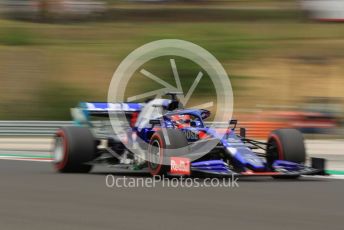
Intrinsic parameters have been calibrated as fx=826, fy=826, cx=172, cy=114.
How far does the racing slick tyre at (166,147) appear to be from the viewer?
10242mm

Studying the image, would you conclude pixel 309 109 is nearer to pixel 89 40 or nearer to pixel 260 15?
pixel 89 40

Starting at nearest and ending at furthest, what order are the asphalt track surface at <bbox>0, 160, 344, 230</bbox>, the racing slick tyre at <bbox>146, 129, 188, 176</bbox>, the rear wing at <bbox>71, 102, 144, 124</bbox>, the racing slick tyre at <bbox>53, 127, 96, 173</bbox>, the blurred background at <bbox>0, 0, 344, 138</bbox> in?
the asphalt track surface at <bbox>0, 160, 344, 230</bbox>
the racing slick tyre at <bbox>146, 129, 188, 176</bbox>
the racing slick tyre at <bbox>53, 127, 96, 173</bbox>
the rear wing at <bbox>71, 102, 144, 124</bbox>
the blurred background at <bbox>0, 0, 344, 138</bbox>

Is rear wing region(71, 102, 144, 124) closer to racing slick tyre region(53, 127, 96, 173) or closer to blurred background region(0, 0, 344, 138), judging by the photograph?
racing slick tyre region(53, 127, 96, 173)

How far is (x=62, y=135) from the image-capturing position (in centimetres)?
1184

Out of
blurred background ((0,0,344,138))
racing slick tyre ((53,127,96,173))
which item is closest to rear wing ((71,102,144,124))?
racing slick tyre ((53,127,96,173))

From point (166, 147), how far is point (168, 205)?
2.19 metres

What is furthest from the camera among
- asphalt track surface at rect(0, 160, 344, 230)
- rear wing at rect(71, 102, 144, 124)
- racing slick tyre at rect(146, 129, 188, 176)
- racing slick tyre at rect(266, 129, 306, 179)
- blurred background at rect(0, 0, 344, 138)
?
blurred background at rect(0, 0, 344, 138)

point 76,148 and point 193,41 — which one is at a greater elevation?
point 193,41

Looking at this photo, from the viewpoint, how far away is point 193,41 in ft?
111

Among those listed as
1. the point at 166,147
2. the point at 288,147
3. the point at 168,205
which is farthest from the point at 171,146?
the point at 168,205

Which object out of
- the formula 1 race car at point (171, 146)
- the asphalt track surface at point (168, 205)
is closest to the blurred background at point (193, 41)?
the formula 1 race car at point (171, 146)

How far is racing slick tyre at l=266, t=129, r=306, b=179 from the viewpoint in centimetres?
A: 1080

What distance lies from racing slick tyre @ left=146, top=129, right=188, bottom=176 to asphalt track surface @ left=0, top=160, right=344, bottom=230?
481 millimetres

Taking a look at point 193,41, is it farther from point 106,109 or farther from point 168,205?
point 168,205
